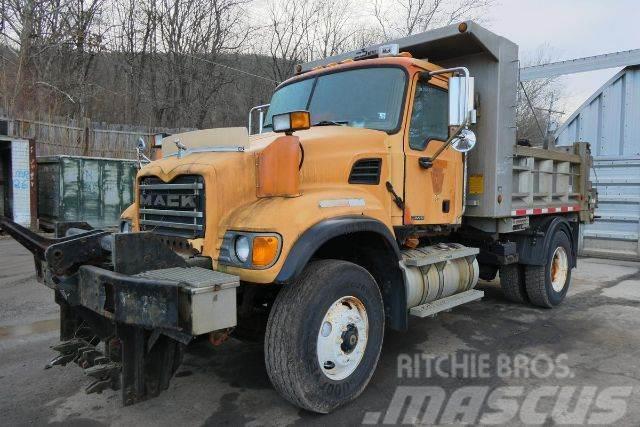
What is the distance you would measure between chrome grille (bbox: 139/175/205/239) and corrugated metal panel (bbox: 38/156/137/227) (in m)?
10.7

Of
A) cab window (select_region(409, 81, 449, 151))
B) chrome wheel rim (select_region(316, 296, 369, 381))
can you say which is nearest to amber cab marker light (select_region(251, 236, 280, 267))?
chrome wheel rim (select_region(316, 296, 369, 381))

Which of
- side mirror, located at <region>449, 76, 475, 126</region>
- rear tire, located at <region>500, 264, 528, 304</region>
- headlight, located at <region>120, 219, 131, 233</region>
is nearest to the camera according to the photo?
side mirror, located at <region>449, 76, 475, 126</region>

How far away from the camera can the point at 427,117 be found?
469 centimetres

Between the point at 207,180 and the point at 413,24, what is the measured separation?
75.0ft

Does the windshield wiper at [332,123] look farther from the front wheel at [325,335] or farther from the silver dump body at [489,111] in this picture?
the front wheel at [325,335]

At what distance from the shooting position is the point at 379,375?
4.20 m

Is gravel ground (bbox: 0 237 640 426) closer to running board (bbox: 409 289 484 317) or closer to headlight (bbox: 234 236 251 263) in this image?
running board (bbox: 409 289 484 317)

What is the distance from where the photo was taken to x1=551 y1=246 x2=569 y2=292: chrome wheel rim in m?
6.70

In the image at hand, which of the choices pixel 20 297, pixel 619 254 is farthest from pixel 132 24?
pixel 619 254

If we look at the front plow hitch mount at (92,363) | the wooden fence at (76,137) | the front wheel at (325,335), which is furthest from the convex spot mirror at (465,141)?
the wooden fence at (76,137)

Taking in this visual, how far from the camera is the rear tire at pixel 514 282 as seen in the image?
653 cm

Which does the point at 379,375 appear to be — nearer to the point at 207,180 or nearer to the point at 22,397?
the point at 207,180

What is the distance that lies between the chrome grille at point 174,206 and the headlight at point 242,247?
298 millimetres

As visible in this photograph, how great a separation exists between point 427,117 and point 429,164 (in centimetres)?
48
